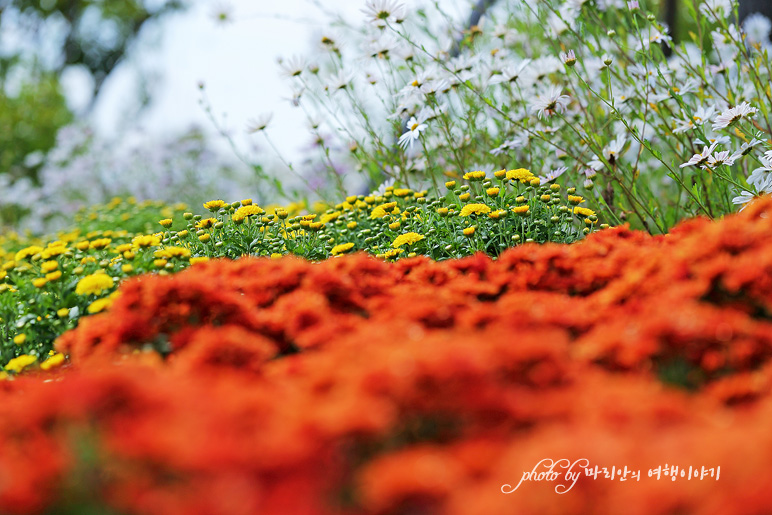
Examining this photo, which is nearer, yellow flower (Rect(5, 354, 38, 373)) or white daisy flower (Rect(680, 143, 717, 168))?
yellow flower (Rect(5, 354, 38, 373))

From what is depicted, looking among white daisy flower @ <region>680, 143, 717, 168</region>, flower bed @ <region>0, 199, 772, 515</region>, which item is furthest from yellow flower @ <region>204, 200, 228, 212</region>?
white daisy flower @ <region>680, 143, 717, 168</region>

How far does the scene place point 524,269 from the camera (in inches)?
83.7

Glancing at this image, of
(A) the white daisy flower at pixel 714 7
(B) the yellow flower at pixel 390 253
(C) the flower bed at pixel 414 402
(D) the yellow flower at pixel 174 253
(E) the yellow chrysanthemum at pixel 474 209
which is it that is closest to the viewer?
(C) the flower bed at pixel 414 402

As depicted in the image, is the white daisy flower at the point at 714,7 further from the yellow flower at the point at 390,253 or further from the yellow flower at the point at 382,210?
the yellow flower at the point at 390,253

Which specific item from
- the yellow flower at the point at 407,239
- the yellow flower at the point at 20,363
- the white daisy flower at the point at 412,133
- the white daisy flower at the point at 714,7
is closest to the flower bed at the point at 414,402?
the yellow flower at the point at 20,363

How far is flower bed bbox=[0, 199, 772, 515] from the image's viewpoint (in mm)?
1002

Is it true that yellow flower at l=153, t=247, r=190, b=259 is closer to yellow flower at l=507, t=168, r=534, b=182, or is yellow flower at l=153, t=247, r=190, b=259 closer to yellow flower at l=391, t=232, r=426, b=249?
yellow flower at l=391, t=232, r=426, b=249

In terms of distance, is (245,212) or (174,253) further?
(245,212)

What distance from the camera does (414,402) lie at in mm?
1159

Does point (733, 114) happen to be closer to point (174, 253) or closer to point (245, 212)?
point (245, 212)

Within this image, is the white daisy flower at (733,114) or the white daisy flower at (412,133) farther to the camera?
the white daisy flower at (412,133)

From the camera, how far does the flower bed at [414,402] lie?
100cm

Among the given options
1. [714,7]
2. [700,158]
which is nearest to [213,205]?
[700,158]

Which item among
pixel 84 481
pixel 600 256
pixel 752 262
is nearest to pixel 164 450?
pixel 84 481
